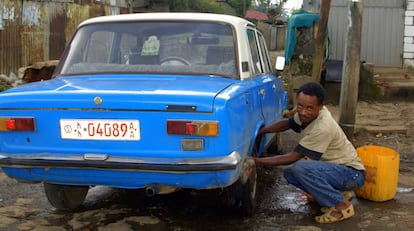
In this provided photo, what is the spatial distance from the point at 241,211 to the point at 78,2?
1091cm

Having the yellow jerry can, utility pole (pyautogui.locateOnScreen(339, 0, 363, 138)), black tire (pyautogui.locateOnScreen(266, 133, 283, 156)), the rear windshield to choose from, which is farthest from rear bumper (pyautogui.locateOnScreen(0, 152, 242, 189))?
utility pole (pyautogui.locateOnScreen(339, 0, 363, 138))

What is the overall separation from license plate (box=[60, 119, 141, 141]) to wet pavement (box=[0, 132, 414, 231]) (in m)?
0.96

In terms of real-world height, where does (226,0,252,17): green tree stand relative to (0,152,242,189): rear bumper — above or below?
above

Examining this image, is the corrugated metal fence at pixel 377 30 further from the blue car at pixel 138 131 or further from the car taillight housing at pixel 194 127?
the car taillight housing at pixel 194 127

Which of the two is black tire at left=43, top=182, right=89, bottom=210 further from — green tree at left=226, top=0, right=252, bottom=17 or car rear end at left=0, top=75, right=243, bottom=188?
green tree at left=226, top=0, right=252, bottom=17

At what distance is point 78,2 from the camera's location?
45.4 ft

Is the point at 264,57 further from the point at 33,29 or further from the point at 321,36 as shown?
the point at 33,29

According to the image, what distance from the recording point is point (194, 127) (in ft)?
10.7

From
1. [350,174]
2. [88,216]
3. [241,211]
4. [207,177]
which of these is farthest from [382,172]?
[88,216]

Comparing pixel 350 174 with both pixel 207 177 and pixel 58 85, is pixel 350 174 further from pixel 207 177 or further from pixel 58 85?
pixel 58 85

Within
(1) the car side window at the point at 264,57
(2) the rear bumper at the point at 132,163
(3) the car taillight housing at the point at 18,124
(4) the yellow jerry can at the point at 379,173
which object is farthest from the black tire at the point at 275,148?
(3) the car taillight housing at the point at 18,124

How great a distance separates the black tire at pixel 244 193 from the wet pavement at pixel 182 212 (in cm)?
A: 9

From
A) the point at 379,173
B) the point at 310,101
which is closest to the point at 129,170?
the point at 310,101

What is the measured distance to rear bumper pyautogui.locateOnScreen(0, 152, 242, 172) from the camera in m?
3.27
